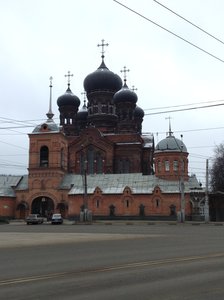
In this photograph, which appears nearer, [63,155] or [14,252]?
[14,252]

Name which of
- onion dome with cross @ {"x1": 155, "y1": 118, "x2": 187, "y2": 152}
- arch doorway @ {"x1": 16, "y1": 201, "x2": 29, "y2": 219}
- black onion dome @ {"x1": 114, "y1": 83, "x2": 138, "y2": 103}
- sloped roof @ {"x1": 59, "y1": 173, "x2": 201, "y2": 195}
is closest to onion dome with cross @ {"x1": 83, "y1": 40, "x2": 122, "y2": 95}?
black onion dome @ {"x1": 114, "y1": 83, "x2": 138, "y2": 103}

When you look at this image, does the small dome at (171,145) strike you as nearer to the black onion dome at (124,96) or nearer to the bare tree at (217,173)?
the bare tree at (217,173)

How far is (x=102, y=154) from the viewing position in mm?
72375

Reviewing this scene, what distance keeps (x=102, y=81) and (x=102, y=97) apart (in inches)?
107

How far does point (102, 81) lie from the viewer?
253 ft

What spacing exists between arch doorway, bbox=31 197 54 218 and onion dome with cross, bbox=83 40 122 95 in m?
21.3

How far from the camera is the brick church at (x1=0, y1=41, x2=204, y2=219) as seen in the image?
6231 cm

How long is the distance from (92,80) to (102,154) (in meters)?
13.4

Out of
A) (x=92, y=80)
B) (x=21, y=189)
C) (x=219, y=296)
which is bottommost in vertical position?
(x=219, y=296)

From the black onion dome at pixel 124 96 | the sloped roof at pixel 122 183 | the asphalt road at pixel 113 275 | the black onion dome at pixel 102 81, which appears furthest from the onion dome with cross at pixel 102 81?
the asphalt road at pixel 113 275

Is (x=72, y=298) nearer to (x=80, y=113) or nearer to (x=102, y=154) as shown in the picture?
(x=102, y=154)

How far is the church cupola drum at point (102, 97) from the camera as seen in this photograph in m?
77.1

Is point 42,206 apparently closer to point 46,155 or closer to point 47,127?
point 46,155

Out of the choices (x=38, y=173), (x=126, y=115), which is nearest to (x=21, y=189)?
(x=38, y=173)
